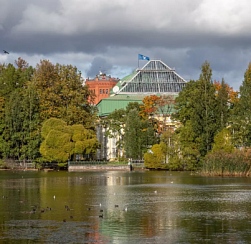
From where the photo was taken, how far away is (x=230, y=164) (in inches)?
3031

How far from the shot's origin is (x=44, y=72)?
121188 millimetres

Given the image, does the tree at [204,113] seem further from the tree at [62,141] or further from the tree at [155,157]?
the tree at [62,141]

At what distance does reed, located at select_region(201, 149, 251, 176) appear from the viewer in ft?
249

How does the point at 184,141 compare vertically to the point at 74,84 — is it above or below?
below

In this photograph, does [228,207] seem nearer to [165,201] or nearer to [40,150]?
[165,201]

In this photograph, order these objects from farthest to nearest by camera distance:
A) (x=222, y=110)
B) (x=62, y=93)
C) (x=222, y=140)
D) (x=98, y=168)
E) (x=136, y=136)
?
(x=62, y=93)
(x=136, y=136)
(x=98, y=168)
(x=222, y=110)
(x=222, y=140)

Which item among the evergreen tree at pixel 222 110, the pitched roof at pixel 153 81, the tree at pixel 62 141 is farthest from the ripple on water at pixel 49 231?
the pitched roof at pixel 153 81

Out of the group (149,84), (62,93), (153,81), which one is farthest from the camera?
(153,81)

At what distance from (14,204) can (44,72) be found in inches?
3265

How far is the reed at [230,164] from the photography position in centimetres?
7588

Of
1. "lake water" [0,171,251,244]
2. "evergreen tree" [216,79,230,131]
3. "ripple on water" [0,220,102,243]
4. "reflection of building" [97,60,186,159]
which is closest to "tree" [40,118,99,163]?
"evergreen tree" [216,79,230,131]

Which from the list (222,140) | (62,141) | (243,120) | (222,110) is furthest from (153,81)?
(243,120)

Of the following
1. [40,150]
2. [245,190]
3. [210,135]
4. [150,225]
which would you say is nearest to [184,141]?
[210,135]

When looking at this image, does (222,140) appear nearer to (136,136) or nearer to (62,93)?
(136,136)
